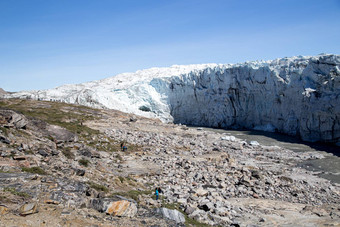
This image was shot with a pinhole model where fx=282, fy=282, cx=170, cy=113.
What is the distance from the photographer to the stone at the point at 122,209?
8477mm

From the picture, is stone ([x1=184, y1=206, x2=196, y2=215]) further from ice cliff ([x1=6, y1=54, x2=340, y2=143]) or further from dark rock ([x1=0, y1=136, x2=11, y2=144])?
ice cliff ([x1=6, y1=54, x2=340, y2=143])

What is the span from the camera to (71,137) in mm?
18922

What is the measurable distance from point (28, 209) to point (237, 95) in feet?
142

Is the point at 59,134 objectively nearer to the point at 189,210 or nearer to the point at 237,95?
the point at 189,210

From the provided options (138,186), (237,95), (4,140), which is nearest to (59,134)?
→ (4,140)

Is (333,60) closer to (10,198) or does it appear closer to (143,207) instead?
(143,207)

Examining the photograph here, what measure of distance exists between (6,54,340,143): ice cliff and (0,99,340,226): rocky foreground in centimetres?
1296

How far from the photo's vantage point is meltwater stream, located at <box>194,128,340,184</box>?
2213 centimetres

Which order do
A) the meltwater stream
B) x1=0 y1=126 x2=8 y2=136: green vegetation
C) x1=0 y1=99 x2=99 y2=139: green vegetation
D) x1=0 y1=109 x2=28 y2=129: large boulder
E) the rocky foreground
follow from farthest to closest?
x1=0 y1=99 x2=99 y2=139: green vegetation, the meltwater stream, x1=0 y1=109 x2=28 y2=129: large boulder, x1=0 y1=126 x2=8 y2=136: green vegetation, the rocky foreground

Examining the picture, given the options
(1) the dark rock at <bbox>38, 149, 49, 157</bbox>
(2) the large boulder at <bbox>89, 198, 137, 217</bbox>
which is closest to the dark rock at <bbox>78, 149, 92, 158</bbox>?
(1) the dark rock at <bbox>38, 149, 49, 157</bbox>

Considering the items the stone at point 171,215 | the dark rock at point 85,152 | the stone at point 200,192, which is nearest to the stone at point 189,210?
the stone at point 171,215

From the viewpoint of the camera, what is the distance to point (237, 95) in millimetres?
47406

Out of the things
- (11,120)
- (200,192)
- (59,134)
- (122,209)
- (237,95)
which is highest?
(11,120)

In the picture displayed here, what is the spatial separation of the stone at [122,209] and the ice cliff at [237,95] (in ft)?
96.8
